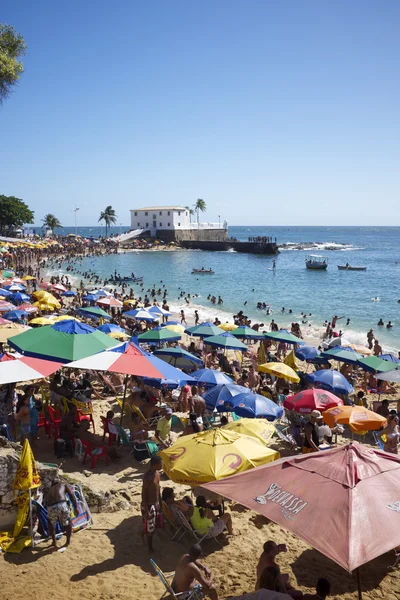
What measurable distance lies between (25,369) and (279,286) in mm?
44653

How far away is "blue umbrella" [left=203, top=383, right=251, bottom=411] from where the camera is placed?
959cm

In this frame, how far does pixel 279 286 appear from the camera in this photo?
50.8m

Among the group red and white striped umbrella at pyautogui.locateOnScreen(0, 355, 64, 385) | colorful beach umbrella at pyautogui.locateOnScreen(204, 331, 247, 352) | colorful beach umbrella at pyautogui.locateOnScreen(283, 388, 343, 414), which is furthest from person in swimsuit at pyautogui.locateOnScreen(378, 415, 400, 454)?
colorful beach umbrella at pyautogui.locateOnScreen(204, 331, 247, 352)

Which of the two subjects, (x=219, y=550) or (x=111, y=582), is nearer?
(x=111, y=582)

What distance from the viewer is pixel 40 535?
5.65 m

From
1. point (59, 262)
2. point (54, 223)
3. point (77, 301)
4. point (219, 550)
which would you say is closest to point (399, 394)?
point (219, 550)

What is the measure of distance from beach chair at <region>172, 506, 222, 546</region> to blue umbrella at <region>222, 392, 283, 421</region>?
3097 mm

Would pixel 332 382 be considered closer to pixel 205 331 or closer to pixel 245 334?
pixel 205 331

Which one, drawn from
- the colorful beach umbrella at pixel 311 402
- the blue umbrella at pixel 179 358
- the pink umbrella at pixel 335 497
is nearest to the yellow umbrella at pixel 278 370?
the blue umbrella at pixel 179 358

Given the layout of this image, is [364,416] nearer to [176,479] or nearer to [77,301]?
[176,479]

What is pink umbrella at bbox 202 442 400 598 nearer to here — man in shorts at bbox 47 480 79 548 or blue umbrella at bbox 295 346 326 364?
man in shorts at bbox 47 480 79 548

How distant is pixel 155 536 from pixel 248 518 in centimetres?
145

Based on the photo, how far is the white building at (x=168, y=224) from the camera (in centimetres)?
9375

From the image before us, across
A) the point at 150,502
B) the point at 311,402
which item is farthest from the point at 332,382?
the point at 150,502
